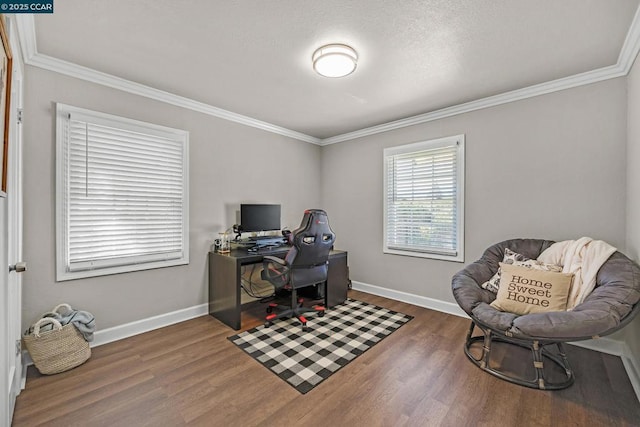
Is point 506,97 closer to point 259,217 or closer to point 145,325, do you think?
point 259,217

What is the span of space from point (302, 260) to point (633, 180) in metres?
2.82

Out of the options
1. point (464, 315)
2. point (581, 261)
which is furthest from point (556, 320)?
point (464, 315)

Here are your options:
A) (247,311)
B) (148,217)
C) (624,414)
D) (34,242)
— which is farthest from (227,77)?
(624,414)

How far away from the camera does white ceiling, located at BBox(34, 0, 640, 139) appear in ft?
5.49

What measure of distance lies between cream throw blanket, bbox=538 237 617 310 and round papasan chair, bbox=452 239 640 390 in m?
0.04

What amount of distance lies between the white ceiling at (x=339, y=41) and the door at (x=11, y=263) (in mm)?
607

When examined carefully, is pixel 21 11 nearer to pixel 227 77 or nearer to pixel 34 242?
pixel 227 77

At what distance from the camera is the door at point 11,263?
1395 millimetres

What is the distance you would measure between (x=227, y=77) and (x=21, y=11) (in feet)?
4.26

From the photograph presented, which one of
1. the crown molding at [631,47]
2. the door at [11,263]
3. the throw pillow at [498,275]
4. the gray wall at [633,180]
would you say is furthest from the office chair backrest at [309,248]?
the crown molding at [631,47]

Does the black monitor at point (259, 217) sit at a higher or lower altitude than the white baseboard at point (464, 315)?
higher

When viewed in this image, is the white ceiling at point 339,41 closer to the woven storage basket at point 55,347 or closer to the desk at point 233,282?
the desk at point 233,282

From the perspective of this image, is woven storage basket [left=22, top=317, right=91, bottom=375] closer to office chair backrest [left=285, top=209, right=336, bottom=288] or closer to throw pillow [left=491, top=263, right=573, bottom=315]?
office chair backrest [left=285, top=209, right=336, bottom=288]

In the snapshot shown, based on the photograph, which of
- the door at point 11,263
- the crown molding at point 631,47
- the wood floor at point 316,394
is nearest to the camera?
the door at point 11,263
